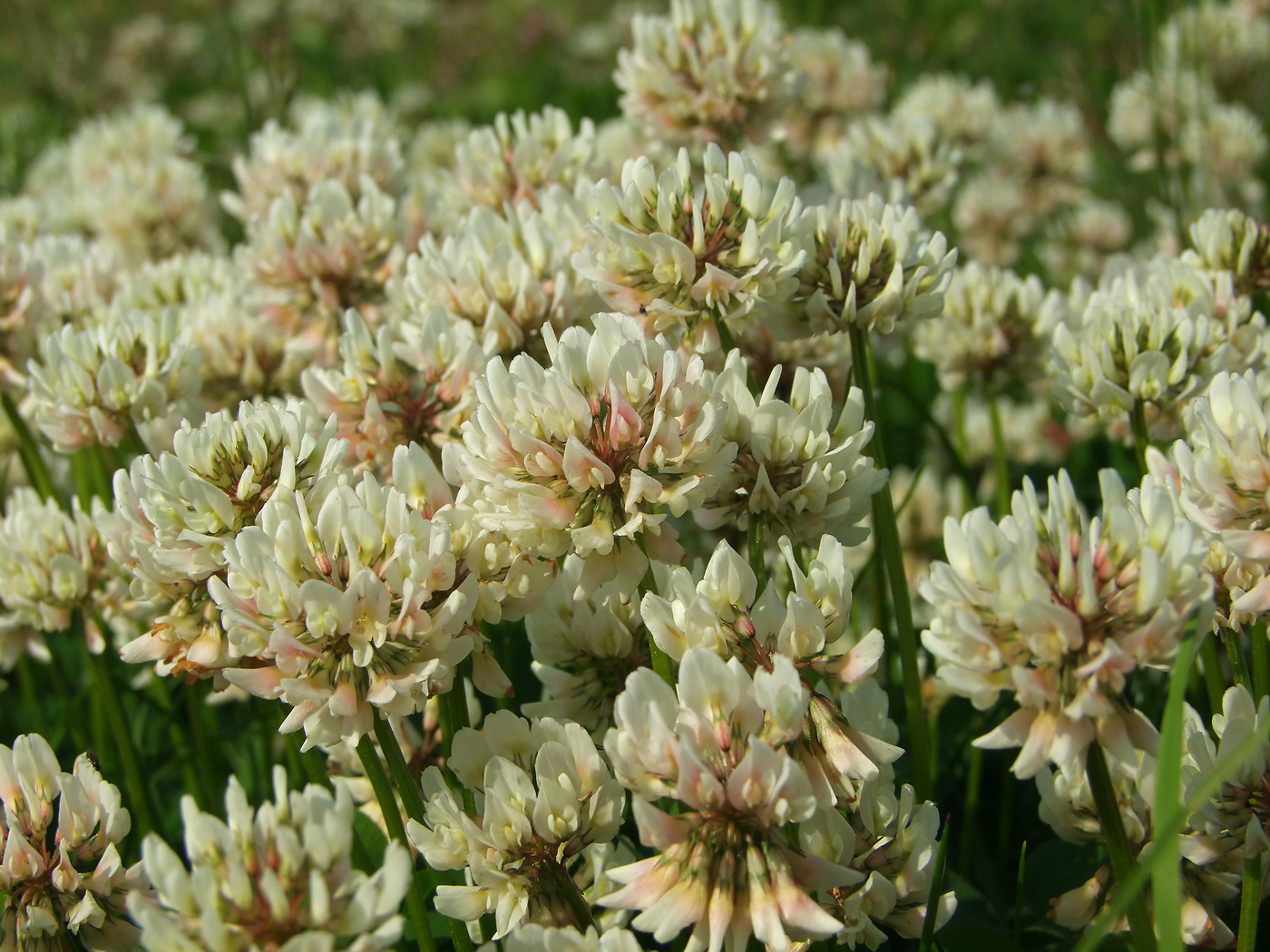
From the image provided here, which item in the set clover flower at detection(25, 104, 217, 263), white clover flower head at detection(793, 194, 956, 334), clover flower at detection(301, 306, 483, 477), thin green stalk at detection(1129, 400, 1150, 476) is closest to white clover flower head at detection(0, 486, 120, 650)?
clover flower at detection(301, 306, 483, 477)

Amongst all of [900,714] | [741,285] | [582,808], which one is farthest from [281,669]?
[900,714]

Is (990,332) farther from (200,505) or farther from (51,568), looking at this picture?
(51,568)

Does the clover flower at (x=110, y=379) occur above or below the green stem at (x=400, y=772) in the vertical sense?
above

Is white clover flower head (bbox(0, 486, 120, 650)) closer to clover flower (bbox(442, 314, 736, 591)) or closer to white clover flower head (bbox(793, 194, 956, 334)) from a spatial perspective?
clover flower (bbox(442, 314, 736, 591))

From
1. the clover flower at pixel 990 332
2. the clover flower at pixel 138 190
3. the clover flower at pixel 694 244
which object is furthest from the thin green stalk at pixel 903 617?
the clover flower at pixel 138 190

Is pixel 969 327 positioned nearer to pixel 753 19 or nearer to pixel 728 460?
pixel 753 19

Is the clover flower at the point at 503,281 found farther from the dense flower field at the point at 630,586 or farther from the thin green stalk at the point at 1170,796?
the thin green stalk at the point at 1170,796

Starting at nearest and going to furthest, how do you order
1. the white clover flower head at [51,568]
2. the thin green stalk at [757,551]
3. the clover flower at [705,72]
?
the thin green stalk at [757,551] < the white clover flower head at [51,568] < the clover flower at [705,72]

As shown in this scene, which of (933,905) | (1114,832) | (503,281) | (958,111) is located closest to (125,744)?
(503,281)
